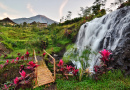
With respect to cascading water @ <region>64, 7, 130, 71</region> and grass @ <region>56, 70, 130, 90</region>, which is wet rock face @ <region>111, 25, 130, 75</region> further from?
cascading water @ <region>64, 7, 130, 71</region>

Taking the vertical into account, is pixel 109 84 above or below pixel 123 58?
below

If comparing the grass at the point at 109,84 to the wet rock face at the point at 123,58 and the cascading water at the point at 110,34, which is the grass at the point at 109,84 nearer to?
the wet rock face at the point at 123,58

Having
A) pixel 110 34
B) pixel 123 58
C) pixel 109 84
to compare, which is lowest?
pixel 109 84

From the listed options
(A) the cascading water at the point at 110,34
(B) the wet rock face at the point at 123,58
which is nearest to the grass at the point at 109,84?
(B) the wet rock face at the point at 123,58

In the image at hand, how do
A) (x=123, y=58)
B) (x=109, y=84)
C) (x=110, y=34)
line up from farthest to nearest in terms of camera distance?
(x=110, y=34), (x=123, y=58), (x=109, y=84)

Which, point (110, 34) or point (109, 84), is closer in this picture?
point (109, 84)

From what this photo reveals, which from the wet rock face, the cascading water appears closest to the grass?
the wet rock face

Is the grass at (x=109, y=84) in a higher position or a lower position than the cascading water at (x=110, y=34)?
lower

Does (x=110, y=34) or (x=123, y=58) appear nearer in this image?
(x=123, y=58)

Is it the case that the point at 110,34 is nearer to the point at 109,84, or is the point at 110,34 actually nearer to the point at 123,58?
the point at 123,58

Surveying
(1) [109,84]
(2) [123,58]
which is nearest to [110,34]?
(2) [123,58]

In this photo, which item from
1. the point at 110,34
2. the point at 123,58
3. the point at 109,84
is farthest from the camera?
the point at 110,34

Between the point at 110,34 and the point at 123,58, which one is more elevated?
the point at 110,34

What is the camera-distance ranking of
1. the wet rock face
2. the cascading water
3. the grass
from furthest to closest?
the cascading water
the wet rock face
the grass
